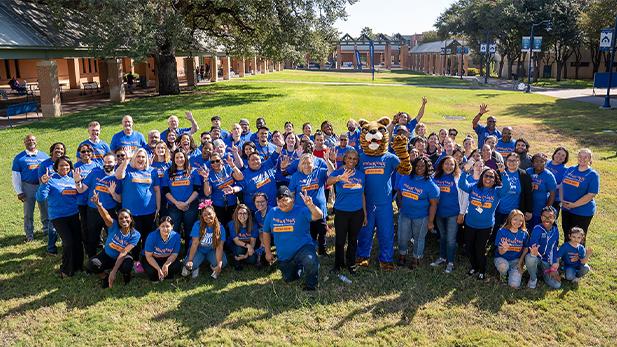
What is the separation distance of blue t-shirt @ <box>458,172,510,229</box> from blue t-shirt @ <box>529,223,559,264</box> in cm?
53

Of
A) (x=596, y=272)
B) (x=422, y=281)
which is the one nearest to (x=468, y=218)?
(x=422, y=281)

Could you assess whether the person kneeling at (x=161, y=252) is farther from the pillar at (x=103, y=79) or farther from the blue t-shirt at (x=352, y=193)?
the pillar at (x=103, y=79)

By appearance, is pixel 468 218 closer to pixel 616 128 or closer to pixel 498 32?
pixel 616 128

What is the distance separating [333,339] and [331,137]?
476 cm

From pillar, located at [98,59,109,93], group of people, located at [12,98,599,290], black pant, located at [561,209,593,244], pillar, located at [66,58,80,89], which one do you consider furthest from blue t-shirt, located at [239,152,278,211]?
pillar, located at [66,58,80,89]

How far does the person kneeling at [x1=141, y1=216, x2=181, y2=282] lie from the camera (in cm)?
603

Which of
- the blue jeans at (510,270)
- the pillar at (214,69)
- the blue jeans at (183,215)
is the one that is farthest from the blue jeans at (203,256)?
the pillar at (214,69)

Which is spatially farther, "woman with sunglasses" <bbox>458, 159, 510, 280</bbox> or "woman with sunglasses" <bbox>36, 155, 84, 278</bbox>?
"woman with sunglasses" <bbox>36, 155, 84, 278</bbox>

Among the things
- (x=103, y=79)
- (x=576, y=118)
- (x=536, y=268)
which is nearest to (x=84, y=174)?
(x=536, y=268)

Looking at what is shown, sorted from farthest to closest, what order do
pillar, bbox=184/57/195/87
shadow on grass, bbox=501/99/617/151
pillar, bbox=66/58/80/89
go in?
pillar, bbox=184/57/195/87 < pillar, bbox=66/58/80/89 < shadow on grass, bbox=501/99/617/151

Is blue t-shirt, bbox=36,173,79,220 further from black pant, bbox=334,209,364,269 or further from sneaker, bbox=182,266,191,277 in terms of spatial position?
black pant, bbox=334,209,364,269

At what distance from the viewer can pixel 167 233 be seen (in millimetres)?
5977

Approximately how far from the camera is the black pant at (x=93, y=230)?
628cm

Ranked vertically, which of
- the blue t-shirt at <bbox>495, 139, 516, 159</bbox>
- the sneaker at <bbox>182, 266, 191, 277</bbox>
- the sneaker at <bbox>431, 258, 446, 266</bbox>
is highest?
the blue t-shirt at <bbox>495, 139, 516, 159</bbox>
